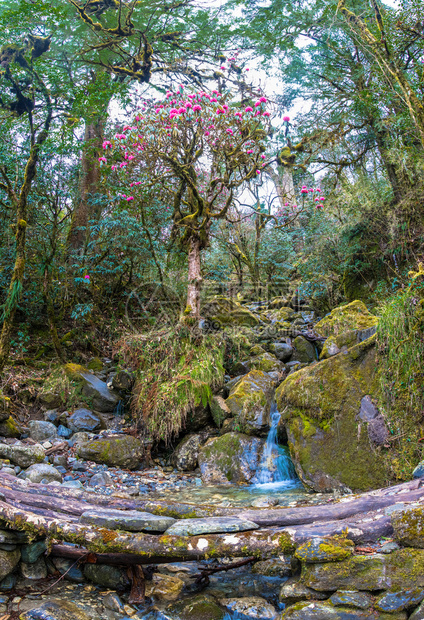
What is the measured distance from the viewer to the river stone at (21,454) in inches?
186

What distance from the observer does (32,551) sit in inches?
115

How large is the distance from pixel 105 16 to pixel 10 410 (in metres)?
10.6

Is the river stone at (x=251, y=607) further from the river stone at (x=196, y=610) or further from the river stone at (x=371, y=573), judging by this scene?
the river stone at (x=371, y=573)

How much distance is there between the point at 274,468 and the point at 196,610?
329 centimetres

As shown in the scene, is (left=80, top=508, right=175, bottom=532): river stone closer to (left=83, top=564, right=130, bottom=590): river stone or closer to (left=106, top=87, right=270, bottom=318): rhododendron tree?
(left=83, top=564, right=130, bottom=590): river stone

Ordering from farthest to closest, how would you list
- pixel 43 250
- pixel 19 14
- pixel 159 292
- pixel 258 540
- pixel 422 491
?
pixel 159 292, pixel 43 250, pixel 19 14, pixel 422 491, pixel 258 540

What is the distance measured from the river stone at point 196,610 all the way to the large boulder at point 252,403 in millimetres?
3411

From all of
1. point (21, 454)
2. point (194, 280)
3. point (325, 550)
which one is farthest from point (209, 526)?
point (194, 280)

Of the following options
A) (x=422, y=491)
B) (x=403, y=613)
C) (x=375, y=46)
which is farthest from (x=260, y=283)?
(x=403, y=613)

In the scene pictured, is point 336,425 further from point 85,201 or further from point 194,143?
point 85,201

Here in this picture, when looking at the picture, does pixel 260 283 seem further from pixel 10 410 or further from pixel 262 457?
pixel 10 410

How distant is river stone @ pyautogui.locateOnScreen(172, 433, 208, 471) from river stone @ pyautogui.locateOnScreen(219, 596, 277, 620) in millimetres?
3413

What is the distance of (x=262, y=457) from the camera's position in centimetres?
586

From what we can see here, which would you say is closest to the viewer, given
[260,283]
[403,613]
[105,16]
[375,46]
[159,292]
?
[403,613]
